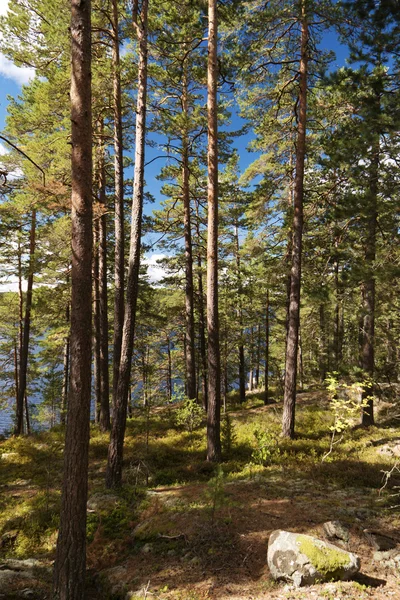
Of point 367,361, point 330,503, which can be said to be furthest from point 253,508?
point 367,361

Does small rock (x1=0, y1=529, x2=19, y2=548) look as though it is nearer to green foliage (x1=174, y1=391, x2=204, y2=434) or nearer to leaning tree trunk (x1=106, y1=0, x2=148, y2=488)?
leaning tree trunk (x1=106, y1=0, x2=148, y2=488)

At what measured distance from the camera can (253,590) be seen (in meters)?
4.28

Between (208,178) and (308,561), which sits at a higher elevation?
(208,178)

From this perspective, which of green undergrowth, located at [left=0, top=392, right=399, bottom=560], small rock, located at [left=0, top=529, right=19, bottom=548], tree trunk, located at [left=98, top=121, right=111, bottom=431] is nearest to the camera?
green undergrowth, located at [left=0, top=392, right=399, bottom=560]

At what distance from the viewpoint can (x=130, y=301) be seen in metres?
8.31

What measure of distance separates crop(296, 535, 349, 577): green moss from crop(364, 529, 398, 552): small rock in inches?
36.2

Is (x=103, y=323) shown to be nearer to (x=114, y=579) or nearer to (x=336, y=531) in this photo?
(x=114, y=579)

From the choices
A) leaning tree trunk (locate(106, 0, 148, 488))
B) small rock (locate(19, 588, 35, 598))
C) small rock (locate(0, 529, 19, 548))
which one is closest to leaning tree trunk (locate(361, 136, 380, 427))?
leaning tree trunk (locate(106, 0, 148, 488))

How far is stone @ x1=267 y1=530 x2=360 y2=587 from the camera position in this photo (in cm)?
422

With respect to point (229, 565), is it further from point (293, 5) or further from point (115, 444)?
point (293, 5)

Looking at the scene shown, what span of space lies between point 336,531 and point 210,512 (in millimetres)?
2416

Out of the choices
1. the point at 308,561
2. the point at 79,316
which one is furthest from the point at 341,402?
the point at 79,316

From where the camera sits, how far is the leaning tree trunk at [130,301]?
8.11 metres

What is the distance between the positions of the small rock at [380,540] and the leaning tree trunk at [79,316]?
4.43m
